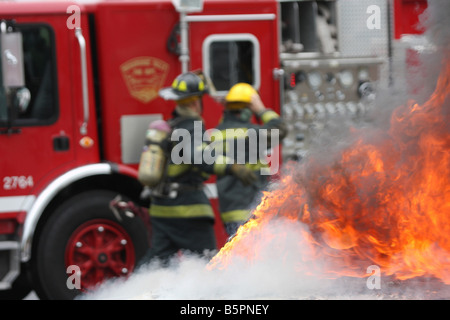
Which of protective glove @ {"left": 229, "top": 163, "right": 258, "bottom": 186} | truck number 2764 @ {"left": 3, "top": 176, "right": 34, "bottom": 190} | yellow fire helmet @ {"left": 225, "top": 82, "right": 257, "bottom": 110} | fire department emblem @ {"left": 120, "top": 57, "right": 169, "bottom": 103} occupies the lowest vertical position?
truck number 2764 @ {"left": 3, "top": 176, "right": 34, "bottom": 190}

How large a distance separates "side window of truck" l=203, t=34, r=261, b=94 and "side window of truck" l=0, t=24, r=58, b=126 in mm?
1354

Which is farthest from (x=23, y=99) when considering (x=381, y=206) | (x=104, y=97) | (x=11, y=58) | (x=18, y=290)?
(x=381, y=206)

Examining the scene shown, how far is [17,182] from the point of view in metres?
6.57

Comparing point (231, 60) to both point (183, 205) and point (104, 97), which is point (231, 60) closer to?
point (104, 97)

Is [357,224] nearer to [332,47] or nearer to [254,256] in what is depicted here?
[254,256]

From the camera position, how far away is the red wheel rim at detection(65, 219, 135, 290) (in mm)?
6570

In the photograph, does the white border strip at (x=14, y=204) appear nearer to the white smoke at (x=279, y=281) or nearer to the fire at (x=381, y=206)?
the white smoke at (x=279, y=281)

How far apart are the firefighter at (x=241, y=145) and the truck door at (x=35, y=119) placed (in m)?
1.48

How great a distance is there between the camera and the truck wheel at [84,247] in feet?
21.4

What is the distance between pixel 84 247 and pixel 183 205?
1.48 metres

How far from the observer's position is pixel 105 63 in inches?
269

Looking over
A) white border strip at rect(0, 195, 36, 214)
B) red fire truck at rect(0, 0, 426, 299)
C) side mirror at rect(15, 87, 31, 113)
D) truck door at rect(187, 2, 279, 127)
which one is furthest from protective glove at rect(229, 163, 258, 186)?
side mirror at rect(15, 87, 31, 113)

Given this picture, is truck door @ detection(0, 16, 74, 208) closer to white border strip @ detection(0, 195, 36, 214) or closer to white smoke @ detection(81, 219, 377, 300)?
white border strip @ detection(0, 195, 36, 214)
